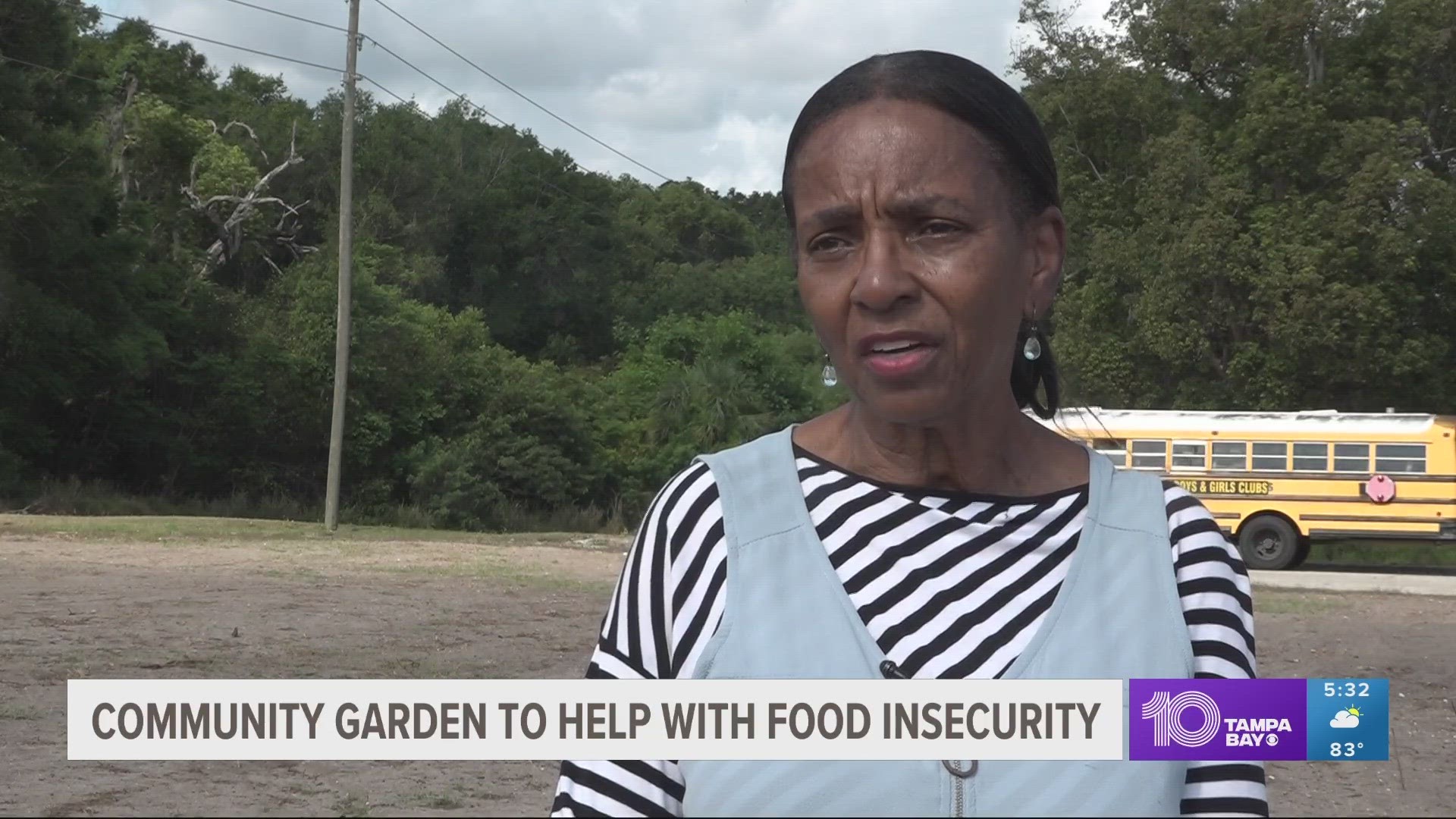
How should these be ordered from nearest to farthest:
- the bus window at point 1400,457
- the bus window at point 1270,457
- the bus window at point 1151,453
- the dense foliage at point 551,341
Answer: the bus window at point 1400,457 → the bus window at point 1270,457 → the bus window at point 1151,453 → the dense foliage at point 551,341

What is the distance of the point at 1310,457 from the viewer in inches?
866

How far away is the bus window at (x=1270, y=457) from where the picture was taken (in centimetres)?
2205

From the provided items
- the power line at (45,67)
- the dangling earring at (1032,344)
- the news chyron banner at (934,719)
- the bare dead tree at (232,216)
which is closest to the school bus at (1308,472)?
the dangling earring at (1032,344)

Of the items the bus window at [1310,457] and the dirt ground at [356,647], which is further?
the bus window at [1310,457]

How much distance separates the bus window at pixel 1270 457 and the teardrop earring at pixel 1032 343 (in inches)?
850

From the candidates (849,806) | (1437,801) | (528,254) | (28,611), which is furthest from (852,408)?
(528,254)

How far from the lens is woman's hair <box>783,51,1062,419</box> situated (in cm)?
156

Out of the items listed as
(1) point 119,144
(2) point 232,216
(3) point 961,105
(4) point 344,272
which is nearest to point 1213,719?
(3) point 961,105

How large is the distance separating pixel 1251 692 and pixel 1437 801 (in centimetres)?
598

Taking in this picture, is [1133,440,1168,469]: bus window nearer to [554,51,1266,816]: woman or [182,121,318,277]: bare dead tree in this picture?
[554,51,1266,816]: woman

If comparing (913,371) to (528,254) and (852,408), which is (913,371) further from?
(528,254)

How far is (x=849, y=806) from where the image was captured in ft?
4.50

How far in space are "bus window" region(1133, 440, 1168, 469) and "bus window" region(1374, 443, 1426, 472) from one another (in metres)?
2.85

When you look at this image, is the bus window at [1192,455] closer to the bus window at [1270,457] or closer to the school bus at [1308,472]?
the school bus at [1308,472]
